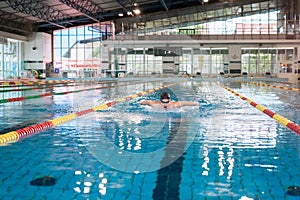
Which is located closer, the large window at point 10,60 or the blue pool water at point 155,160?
the blue pool water at point 155,160

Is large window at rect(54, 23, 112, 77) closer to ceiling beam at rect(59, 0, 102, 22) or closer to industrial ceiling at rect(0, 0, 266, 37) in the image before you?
industrial ceiling at rect(0, 0, 266, 37)

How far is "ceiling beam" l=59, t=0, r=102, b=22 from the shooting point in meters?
26.6

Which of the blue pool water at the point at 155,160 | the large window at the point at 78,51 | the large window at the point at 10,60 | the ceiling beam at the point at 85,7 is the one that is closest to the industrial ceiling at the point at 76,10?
the ceiling beam at the point at 85,7

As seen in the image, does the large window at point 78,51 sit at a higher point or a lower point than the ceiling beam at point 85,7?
lower

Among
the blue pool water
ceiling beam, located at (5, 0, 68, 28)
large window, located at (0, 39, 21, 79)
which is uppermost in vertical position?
ceiling beam, located at (5, 0, 68, 28)

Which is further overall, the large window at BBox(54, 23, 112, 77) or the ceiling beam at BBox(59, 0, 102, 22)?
the large window at BBox(54, 23, 112, 77)

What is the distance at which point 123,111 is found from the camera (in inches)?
345

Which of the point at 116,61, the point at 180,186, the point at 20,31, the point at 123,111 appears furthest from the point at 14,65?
the point at 180,186

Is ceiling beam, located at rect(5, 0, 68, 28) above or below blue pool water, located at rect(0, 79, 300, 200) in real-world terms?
above

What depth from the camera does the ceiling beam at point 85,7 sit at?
87.4 feet

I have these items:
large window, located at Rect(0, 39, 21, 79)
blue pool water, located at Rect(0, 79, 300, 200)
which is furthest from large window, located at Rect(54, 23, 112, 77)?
blue pool water, located at Rect(0, 79, 300, 200)

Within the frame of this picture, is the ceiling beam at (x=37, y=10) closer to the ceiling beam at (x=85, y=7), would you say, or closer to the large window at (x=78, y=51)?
the ceiling beam at (x=85, y=7)

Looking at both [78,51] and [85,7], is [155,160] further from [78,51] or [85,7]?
[78,51]

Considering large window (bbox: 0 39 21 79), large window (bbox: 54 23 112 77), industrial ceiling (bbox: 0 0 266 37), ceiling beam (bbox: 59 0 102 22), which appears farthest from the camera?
large window (bbox: 54 23 112 77)
